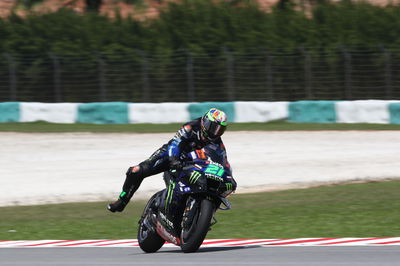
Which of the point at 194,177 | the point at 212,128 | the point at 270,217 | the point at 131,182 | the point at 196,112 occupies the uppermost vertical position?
the point at 212,128

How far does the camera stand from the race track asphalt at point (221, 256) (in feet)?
24.3

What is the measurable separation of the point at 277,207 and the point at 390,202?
168cm

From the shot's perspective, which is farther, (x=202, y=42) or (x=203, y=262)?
(x=202, y=42)

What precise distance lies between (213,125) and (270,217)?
3.49 meters

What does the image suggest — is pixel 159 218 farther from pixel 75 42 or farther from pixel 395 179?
pixel 75 42

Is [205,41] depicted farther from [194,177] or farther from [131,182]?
[194,177]

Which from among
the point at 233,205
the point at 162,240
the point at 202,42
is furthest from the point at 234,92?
the point at 162,240

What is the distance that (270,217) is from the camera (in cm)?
1147

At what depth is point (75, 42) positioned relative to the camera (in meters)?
26.9

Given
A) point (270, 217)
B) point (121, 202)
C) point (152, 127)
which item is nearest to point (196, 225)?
point (121, 202)

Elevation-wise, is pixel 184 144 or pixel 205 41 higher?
pixel 184 144

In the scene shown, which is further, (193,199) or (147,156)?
(147,156)

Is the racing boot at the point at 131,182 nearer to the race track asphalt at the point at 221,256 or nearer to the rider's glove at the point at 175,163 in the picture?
the race track asphalt at the point at 221,256

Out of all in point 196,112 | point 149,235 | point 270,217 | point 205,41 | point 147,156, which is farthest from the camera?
point 205,41
